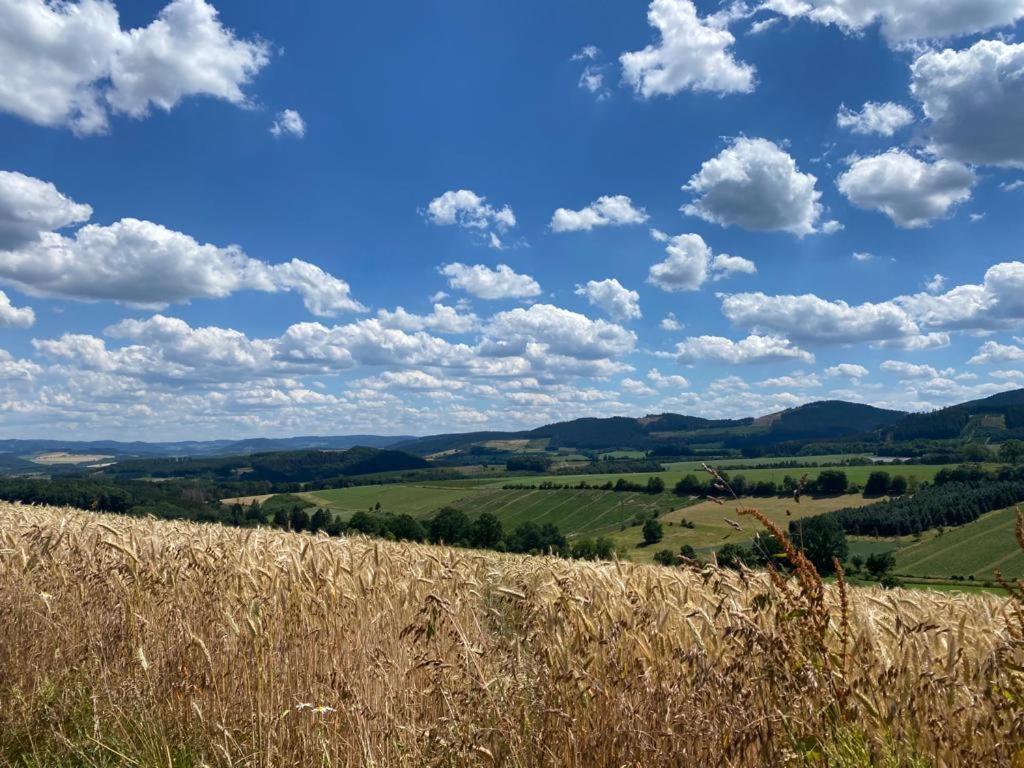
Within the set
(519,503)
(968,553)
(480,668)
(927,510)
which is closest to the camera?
(480,668)

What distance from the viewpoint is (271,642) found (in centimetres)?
471

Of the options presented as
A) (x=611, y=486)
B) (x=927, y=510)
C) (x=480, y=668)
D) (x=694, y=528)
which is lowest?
(x=694, y=528)

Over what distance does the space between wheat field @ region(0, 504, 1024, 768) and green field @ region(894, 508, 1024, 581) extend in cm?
7663

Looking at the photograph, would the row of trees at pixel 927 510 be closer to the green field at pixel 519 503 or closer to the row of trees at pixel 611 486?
the green field at pixel 519 503

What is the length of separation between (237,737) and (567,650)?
2199 millimetres

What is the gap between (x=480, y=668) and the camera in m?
4.07

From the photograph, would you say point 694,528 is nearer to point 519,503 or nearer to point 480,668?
point 519,503

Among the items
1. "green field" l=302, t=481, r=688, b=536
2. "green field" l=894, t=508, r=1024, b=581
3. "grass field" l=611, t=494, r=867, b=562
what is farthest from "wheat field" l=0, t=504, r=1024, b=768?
"green field" l=302, t=481, r=688, b=536

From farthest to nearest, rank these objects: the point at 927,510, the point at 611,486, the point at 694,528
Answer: the point at 611,486
the point at 694,528
the point at 927,510

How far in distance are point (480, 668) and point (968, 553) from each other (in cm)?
9396

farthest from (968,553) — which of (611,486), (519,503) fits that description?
(519,503)

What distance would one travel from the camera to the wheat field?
320 cm

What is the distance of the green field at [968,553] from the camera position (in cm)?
7125

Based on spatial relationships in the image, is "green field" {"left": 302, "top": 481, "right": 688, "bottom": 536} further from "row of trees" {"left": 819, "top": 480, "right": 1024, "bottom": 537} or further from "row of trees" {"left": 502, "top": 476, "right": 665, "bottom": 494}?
"row of trees" {"left": 819, "top": 480, "right": 1024, "bottom": 537}
